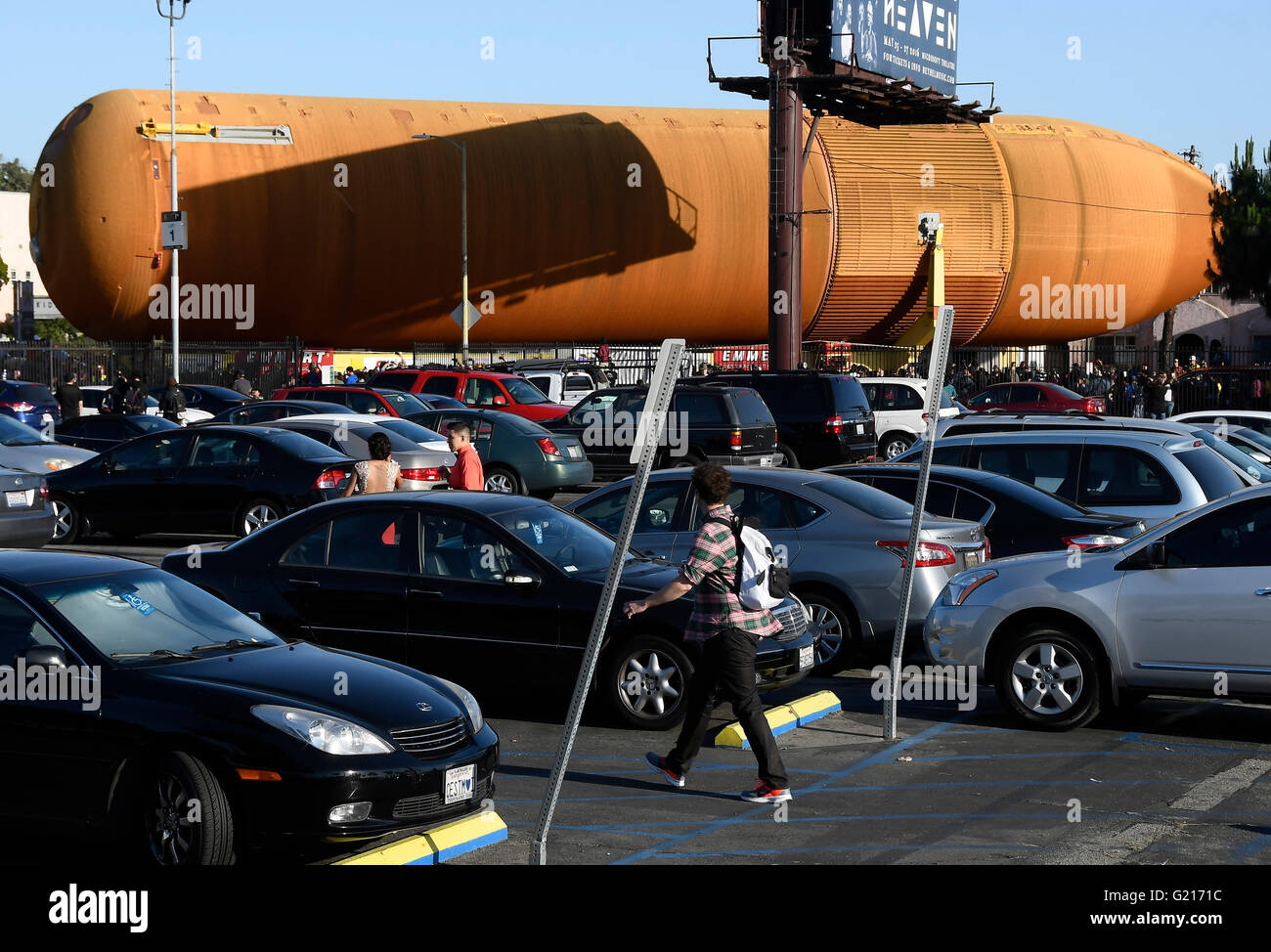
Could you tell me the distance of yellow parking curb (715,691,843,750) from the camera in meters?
9.59

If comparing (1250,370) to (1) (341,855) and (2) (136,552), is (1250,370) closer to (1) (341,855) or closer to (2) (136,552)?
(2) (136,552)

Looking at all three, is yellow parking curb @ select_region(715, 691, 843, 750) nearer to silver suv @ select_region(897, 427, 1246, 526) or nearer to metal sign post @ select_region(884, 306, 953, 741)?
metal sign post @ select_region(884, 306, 953, 741)

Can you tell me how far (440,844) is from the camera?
688cm

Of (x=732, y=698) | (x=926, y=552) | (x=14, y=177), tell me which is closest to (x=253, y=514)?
(x=926, y=552)

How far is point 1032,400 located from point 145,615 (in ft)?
102

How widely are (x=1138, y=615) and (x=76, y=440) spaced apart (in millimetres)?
19455

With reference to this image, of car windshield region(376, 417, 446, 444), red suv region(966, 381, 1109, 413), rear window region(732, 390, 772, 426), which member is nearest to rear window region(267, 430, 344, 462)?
car windshield region(376, 417, 446, 444)

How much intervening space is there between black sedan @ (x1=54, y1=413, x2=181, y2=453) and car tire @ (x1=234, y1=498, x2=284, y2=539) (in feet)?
22.9

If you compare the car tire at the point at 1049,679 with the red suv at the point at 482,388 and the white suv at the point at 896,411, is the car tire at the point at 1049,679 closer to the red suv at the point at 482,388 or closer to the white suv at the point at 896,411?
the red suv at the point at 482,388

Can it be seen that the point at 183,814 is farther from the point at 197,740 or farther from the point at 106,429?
the point at 106,429

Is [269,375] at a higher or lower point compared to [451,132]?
lower

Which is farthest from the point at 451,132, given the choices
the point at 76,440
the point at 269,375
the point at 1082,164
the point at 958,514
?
the point at 958,514

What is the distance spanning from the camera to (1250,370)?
41.0 meters

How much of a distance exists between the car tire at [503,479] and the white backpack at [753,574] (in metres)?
15.3
